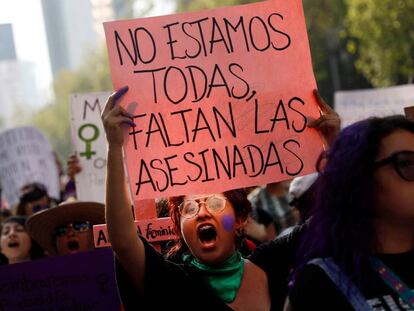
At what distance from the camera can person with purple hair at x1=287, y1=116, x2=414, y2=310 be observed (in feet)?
7.71

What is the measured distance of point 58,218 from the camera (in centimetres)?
501

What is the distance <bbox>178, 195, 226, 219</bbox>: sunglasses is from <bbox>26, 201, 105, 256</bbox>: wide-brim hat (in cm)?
166

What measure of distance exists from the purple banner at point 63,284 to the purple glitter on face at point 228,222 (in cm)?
98

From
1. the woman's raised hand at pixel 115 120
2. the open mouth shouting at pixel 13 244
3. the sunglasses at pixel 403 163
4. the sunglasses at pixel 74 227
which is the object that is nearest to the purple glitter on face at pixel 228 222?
the woman's raised hand at pixel 115 120

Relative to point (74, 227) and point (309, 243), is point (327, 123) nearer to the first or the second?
point (309, 243)

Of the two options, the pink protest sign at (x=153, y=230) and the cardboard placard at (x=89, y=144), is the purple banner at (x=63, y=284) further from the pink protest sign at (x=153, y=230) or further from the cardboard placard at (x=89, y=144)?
the cardboard placard at (x=89, y=144)

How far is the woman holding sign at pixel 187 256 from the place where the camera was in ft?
9.58

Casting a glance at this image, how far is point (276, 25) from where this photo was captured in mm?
3691

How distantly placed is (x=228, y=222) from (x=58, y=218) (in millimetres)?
1923

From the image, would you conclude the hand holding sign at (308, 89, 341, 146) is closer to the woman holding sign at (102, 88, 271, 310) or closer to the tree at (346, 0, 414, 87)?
the woman holding sign at (102, 88, 271, 310)

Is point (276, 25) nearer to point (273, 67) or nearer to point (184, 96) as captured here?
point (273, 67)

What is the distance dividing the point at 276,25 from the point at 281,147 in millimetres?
474

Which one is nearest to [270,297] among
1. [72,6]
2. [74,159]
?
[74,159]

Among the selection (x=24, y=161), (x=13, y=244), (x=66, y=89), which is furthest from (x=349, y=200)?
(x=66, y=89)
